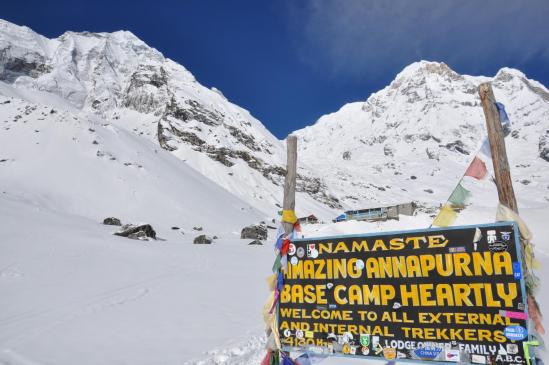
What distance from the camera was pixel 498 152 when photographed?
199 inches

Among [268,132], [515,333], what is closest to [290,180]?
[515,333]

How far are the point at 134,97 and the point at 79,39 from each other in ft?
228

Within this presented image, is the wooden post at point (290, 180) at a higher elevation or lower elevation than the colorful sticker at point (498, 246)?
higher

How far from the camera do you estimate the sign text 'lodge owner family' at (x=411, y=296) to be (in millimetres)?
4457

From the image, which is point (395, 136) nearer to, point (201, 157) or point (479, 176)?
point (201, 157)

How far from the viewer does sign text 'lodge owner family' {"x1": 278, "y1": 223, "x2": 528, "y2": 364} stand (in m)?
4.46

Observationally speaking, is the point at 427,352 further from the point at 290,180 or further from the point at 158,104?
the point at 158,104

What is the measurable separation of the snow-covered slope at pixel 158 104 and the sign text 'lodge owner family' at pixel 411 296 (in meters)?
56.3

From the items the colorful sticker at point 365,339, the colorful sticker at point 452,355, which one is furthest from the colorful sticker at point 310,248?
the colorful sticker at point 452,355

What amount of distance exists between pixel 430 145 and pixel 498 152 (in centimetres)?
15710

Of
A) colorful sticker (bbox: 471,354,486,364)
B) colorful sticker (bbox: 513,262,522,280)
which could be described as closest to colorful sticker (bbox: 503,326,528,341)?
colorful sticker (bbox: 471,354,486,364)

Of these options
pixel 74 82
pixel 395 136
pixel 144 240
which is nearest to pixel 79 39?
pixel 74 82

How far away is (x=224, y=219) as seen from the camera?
Result: 40.2 m

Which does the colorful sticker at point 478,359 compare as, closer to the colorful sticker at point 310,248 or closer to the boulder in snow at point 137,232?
the colorful sticker at point 310,248
